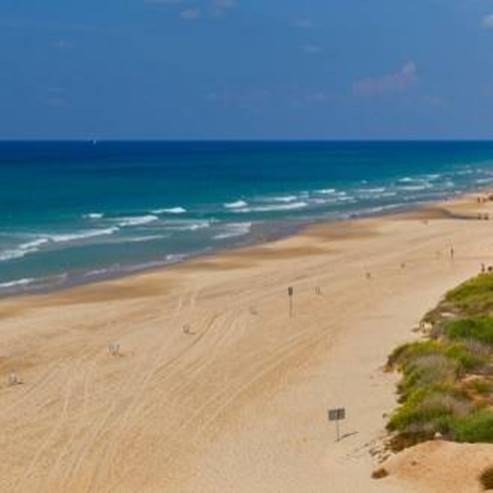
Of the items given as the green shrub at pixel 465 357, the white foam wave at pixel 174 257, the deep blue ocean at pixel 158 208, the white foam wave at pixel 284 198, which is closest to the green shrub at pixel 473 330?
the green shrub at pixel 465 357

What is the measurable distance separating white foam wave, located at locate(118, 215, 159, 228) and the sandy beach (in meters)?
19.0

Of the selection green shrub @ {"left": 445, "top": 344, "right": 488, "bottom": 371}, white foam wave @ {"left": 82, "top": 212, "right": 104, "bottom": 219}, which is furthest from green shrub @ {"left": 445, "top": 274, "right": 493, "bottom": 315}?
white foam wave @ {"left": 82, "top": 212, "right": 104, "bottom": 219}

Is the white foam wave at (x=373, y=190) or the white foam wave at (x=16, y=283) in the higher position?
the white foam wave at (x=373, y=190)

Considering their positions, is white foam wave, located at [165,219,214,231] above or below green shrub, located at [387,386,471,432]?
above

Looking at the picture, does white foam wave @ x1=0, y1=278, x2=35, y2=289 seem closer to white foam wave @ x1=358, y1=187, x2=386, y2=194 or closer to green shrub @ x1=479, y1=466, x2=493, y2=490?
green shrub @ x1=479, y1=466, x2=493, y2=490

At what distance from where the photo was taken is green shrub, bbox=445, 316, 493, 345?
25.0m

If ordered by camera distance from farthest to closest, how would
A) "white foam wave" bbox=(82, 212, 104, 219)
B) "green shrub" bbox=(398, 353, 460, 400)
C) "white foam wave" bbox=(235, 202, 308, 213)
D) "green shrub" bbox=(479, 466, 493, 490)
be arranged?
1. "white foam wave" bbox=(235, 202, 308, 213)
2. "white foam wave" bbox=(82, 212, 104, 219)
3. "green shrub" bbox=(398, 353, 460, 400)
4. "green shrub" bbox=(479, 466, 493, 490)

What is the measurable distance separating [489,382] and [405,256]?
2705cm

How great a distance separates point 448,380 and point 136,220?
155ft

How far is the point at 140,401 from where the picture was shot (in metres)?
23.2

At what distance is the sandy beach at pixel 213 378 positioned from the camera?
722 inches

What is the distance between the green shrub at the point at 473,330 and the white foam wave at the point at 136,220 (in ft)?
128

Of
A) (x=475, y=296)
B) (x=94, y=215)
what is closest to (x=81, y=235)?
(x=94, y=215)

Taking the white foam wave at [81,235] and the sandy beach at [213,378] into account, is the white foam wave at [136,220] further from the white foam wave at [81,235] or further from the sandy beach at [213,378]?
the sandy beach at [213,378]
